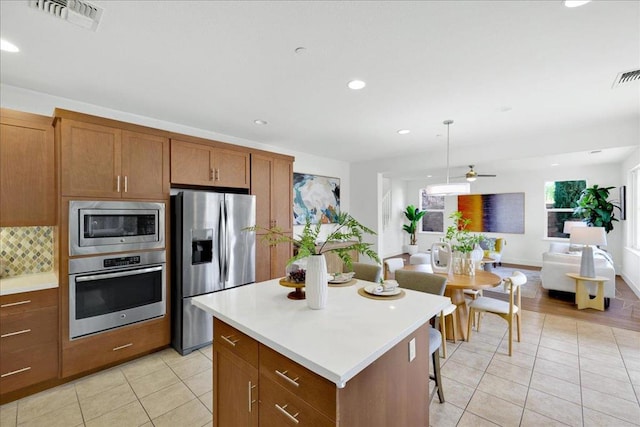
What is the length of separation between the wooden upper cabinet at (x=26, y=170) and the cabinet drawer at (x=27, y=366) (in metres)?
1.01

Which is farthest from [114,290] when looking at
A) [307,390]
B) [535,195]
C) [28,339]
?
[535,195]

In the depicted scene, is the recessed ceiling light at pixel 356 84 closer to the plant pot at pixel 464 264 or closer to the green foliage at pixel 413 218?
the plant pot at pixel 464 264

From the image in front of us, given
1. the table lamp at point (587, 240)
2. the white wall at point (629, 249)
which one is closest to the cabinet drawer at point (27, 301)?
the table lamp at point (587, 240)

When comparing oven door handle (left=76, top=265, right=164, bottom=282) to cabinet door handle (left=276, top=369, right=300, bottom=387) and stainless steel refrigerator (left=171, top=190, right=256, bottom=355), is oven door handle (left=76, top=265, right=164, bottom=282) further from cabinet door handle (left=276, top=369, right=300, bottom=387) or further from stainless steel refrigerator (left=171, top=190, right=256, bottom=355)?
cabinet door handle (left=276, top=369, right=300, bottom=387)

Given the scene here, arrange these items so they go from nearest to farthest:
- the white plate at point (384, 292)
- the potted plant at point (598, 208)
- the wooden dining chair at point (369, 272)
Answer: the white plate at point (384, 292)
the wooden dining chair at point (369, 272)
the potted plant at point (598, 208)

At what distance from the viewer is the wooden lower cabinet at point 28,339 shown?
2.14 meters

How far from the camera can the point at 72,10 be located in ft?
5.14

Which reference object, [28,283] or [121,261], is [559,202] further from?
[28,283]

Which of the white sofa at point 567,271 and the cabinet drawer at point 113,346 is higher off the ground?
the white sofa at point 567,271

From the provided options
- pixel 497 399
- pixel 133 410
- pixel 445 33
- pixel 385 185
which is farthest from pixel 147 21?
pixel 385 185

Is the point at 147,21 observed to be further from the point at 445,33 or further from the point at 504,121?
the point at 504,121

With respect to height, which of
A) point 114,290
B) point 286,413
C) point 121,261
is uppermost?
point 121,261

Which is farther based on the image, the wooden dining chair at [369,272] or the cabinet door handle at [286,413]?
the wooden dining chair at [369,272]

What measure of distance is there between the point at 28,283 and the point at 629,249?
28.7 ft
